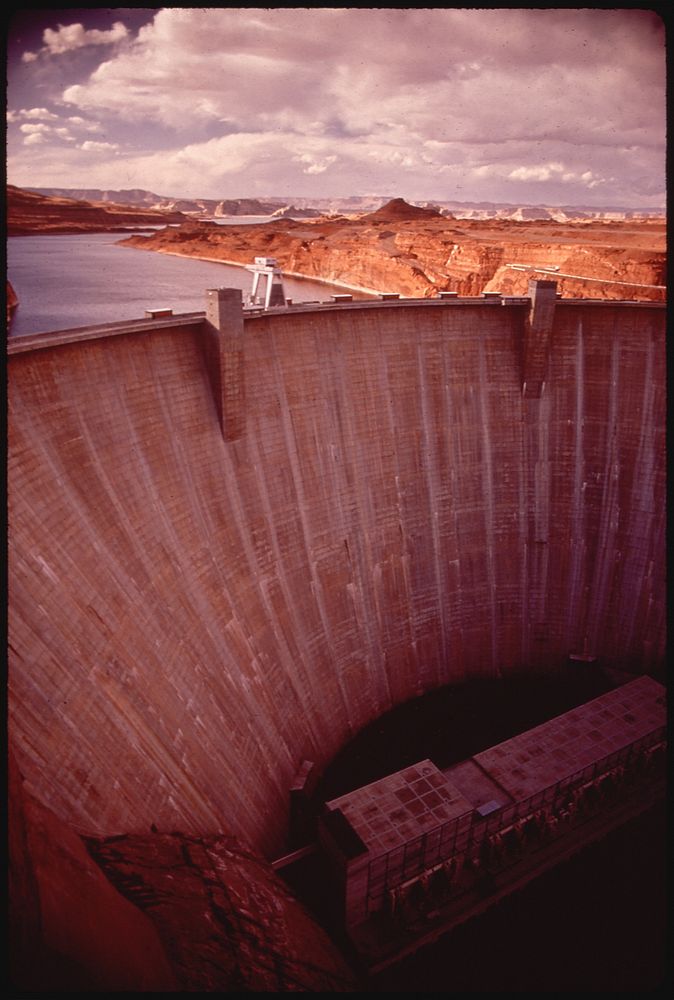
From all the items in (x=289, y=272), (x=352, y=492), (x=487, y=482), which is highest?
(x=289, y=272)

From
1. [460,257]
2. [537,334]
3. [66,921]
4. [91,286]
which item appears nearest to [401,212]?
[460,257]

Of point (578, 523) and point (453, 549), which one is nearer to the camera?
point (453, 549)

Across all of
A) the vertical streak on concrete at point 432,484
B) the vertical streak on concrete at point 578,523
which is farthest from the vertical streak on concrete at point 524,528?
the vertical streak on concrete at point 432,484

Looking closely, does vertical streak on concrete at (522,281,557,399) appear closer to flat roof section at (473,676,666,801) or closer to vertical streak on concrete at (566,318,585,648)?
vertical streak on concrete at (566,318,585,648)

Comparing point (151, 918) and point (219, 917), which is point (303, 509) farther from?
point (151, 918)

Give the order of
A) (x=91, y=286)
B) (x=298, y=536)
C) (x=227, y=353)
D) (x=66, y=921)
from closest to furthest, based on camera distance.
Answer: (x=66, y=921) < (x=227, y=353) < (x=298, y=536) < (x=91, y=286)

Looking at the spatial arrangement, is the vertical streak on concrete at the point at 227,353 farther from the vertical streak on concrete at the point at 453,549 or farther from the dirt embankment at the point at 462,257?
the dirt embankment at the point at 462,257
